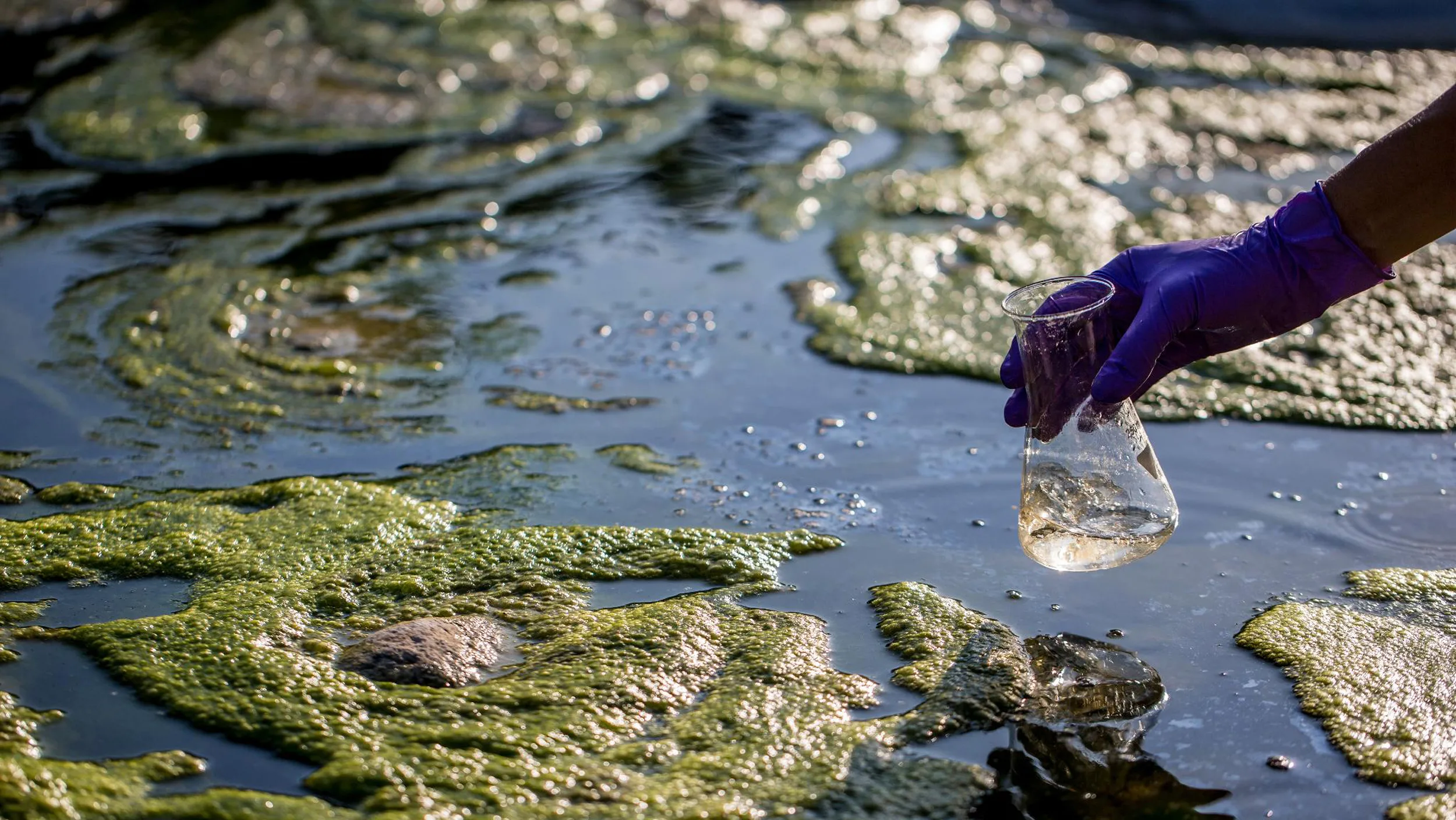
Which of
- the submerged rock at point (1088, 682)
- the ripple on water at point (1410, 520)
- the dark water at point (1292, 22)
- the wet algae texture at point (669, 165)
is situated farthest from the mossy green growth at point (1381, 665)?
the dark water at point (1292, 22)

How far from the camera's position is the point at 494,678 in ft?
7.68

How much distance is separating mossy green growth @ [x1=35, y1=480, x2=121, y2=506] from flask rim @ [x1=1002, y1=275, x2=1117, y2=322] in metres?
1.95

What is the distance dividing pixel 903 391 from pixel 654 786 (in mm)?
1697

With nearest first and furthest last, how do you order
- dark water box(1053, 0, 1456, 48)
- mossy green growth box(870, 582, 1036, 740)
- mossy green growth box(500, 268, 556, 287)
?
mossy green growth box(870, 582, 1036, 740), mossy green growth box(500, 268, 556, 287), dark water box(1053, 0, 1456, 48)

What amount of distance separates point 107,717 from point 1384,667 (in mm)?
2120

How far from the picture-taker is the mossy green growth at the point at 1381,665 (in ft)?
7.03

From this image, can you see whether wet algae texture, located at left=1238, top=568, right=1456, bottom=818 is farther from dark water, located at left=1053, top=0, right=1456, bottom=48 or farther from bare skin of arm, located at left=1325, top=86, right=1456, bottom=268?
dark water, located at left=1053, top=0, right=1456, bottom=48

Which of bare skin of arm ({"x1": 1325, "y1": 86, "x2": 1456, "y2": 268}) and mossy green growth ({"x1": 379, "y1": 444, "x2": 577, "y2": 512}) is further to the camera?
mossy green growth ({"x1": 379, "y1": 444, "x2": 577, "y2": 512})

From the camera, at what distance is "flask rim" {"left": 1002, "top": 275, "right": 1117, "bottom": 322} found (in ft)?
7.18

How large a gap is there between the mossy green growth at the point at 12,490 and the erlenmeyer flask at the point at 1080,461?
2120 mm

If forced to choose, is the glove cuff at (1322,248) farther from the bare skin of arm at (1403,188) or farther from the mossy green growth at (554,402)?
the mossy green growth at (554,402)

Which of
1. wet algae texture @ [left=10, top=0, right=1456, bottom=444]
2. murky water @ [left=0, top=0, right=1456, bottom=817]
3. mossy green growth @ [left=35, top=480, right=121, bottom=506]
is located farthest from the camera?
wet algae texture @ [left=10, top=0, right=1456, bottom=444]

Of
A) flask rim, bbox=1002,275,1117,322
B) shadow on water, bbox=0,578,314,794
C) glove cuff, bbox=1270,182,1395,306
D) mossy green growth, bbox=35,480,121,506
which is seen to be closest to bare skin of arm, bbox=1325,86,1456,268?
glove cuff, bbox=1270,182,1395,306

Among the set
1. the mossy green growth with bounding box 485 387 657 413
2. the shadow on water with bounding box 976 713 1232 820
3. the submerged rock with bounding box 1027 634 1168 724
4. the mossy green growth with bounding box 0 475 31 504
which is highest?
the mossy green growth with bounding box 0 475 31 504
